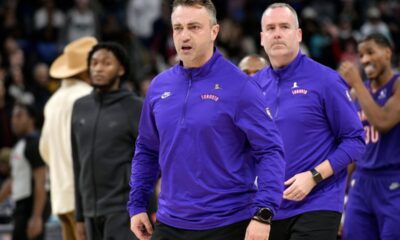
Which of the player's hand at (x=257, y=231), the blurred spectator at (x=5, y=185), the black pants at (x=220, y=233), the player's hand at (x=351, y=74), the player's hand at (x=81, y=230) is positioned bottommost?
the blurred spectator at (x=5, y=185)

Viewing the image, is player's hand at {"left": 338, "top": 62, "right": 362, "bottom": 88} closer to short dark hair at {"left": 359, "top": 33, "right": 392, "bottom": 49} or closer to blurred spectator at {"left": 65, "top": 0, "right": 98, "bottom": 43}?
short dark hair at {"left": 359, "top": 33, "right": 392, "bottom": 49}

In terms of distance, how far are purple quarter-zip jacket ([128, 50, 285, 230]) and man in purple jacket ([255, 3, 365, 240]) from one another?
27.1 inches

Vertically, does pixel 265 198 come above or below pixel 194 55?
below

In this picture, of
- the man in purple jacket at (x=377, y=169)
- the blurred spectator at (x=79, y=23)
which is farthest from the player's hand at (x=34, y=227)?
the blurred spectator at (x=79, y=23)

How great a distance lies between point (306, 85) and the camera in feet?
20.1

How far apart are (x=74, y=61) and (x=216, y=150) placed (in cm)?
390

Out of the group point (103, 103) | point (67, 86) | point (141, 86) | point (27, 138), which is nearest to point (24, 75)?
point (141, 86)

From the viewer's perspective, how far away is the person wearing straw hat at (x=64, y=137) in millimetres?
8320

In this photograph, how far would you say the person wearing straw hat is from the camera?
27.3ft

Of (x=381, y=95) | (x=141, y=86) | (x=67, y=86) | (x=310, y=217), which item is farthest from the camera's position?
(x=141, y=86)

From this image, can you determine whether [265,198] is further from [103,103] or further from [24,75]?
[24,75]

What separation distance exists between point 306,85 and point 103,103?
2.13m

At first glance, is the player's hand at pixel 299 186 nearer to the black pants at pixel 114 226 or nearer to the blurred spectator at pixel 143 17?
the black pants at pixel 114 226

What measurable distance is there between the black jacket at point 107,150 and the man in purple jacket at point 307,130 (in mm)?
1552
